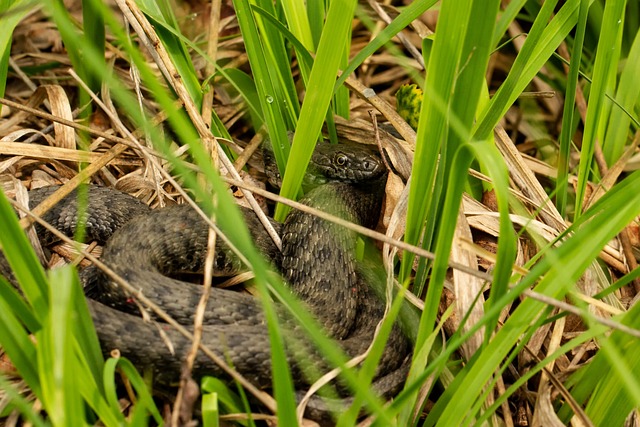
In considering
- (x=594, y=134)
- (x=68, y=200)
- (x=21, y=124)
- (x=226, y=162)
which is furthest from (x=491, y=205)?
(x=21, y=124)


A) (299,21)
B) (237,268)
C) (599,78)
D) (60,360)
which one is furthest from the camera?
(299,21)

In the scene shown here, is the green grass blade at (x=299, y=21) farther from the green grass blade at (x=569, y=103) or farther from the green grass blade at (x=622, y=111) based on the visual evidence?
the green grass blade at (x=622, y=111)

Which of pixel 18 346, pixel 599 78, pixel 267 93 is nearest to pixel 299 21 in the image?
pixel 267 93

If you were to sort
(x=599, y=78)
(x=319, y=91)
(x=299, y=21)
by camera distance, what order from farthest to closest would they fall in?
(x=299, y=21) < (x=599, y=78) < (x=319, y=91)

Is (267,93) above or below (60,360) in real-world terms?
above

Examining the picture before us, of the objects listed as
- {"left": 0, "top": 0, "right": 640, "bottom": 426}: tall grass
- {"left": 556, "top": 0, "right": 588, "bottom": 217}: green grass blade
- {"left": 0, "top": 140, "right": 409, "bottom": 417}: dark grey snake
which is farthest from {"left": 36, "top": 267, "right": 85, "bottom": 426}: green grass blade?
{"left": 556, "top": 0, "right": 588, "bottom": 217}: green grass blade

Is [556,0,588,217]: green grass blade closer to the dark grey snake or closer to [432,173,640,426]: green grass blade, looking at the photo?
[432,173,640,426]: green grass blade

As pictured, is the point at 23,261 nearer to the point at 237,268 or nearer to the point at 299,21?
the point at 237,268
